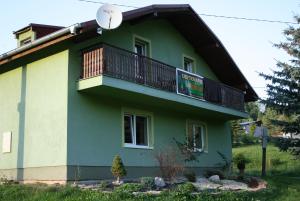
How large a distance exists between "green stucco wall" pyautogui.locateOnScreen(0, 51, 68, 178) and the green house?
0.11ft

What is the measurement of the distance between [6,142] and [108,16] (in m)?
5.98

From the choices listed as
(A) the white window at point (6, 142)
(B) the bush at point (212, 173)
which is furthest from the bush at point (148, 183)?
(B) the bush at point (212, 173)

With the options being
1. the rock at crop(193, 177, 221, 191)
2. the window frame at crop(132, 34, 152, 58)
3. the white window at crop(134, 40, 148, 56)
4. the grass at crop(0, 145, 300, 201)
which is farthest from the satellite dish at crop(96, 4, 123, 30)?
the rock at crop(193, 177, 221, 191)

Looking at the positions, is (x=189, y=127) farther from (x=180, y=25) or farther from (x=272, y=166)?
(x=272, y=166)

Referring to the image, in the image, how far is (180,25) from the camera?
1936cm

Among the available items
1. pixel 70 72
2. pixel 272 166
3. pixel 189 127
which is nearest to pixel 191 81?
pixel 189 127

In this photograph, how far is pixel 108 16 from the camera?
13188mm

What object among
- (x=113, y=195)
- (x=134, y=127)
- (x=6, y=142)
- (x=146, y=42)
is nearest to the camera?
(x=113, y=195)

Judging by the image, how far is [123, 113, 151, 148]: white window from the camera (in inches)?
614

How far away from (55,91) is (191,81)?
18.5ft

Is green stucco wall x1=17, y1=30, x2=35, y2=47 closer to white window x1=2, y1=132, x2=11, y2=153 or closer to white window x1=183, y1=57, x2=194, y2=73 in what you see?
white window x1=2, y1=132, x2=11, y2=153

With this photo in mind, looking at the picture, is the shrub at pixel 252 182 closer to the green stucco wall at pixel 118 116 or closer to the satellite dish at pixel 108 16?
the green stucco wall at pixel 118 116

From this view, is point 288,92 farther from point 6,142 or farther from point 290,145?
point 6,142

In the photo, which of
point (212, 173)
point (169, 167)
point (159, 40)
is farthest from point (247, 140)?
point (169, 167)
